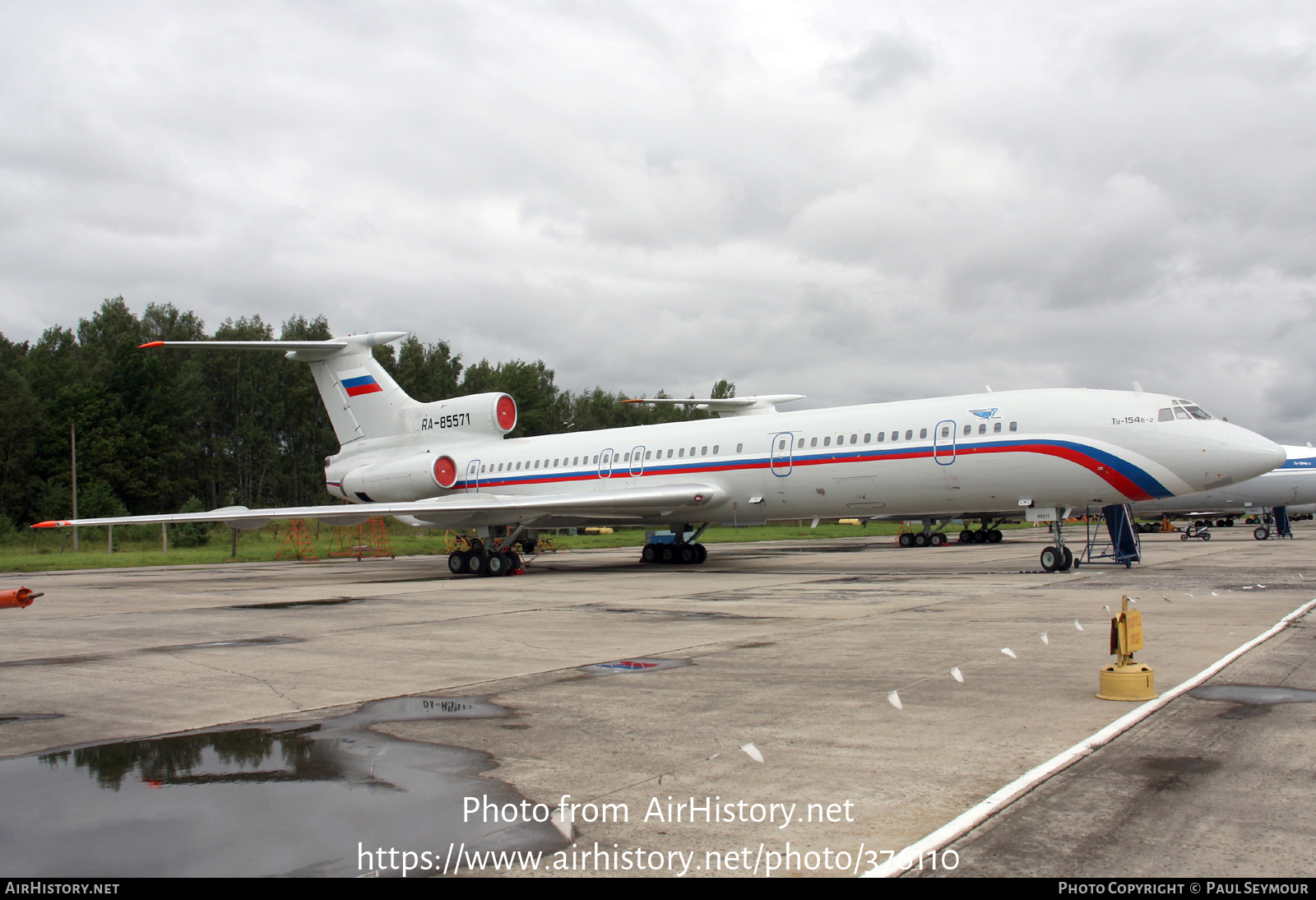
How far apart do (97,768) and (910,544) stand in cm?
3636

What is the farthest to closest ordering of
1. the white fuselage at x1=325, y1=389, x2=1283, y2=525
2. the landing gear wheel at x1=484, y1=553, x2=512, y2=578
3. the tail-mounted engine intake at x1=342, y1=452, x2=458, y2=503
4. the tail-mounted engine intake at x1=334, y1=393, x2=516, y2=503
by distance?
1. the tail-mounted engine intake at x1=334, y1=393, x2=516, y2=503
2. the tail-mounted engine intake at x1=342, y1=452, x2=458, y2=503
3. the landing gear wheel at x1=484, y1=553, x2=512, y2=578
4. the white fuselage at x1=325, y1=389, x2=1283, y2=525

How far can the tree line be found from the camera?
61.8 m

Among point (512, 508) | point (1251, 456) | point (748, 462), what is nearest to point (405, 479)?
point (512, 508)

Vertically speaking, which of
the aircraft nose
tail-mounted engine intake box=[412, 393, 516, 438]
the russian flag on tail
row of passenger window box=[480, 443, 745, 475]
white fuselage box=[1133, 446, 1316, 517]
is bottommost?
white fuselage box=[1133, 446, 1316, 517]

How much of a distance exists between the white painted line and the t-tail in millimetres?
23368

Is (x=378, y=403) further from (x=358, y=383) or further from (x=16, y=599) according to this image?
(x=16, y=599)

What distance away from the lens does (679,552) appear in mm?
26156

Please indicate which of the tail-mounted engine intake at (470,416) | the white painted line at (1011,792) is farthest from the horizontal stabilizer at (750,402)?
the white painted line at (1011,792)

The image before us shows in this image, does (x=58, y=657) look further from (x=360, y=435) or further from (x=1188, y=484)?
(x=360, y=435)

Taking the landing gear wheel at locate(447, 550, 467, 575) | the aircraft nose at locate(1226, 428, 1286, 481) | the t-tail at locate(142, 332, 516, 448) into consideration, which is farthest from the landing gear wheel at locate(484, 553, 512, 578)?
the aircraft nose at locate(1226, 428, 1286, 481)

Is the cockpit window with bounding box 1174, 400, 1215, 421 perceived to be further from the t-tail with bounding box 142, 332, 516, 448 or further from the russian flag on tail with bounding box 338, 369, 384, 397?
the russian flag on tail with bounding box 338, 369, 384, 397

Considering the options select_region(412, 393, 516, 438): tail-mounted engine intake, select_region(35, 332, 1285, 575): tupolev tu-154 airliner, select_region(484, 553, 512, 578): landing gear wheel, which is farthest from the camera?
select_region(412, 393, 516, 438): tail-mounted engine intake

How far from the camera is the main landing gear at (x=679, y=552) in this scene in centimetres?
2600

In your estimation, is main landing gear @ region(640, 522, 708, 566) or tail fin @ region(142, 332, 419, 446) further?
tail fin @ region(142, 332, 419, 446)
